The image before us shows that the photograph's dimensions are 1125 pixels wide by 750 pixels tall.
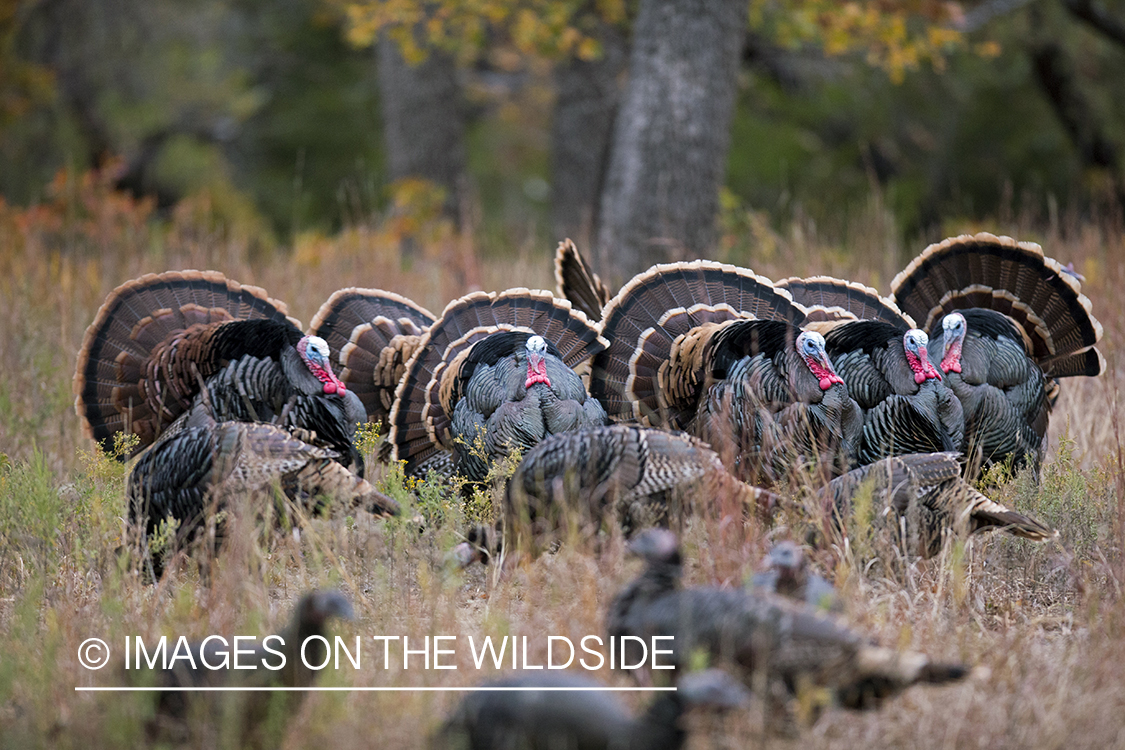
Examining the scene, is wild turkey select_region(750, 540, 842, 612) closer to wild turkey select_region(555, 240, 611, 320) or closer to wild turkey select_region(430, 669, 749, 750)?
wild turkey select_region(430, 669, 749, 750)

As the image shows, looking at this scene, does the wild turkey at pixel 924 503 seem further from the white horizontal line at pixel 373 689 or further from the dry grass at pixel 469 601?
the white horizontal line at pixel 373 689

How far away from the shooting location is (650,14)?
674 cm

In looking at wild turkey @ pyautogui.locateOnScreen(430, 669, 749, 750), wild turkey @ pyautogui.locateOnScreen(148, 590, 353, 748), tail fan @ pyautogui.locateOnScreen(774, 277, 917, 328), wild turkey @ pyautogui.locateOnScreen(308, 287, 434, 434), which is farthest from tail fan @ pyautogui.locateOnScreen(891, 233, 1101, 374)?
wild turkey @ pyautogui.locateOnScreen(148, 590, 353, 748)

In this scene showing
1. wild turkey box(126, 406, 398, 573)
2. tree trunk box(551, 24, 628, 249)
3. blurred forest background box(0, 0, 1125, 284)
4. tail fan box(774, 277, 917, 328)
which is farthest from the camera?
tree trunk box(551, 24, 628, 249)

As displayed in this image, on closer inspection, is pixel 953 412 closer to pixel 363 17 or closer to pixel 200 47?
pixel 363 17

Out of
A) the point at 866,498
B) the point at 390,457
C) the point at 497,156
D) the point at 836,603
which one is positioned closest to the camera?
the point at 836,603

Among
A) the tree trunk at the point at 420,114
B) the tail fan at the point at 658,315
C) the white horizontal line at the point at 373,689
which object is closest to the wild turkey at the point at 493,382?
the tail fan at the point at 658,315

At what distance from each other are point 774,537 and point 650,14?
174 inches

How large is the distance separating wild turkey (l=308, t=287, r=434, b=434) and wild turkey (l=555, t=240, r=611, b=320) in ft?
2.27

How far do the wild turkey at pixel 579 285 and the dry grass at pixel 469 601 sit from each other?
5.02 ft

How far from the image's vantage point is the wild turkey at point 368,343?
4.71 m

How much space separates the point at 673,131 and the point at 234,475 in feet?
14.0

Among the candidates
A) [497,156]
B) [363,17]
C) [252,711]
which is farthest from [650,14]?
[497,156]

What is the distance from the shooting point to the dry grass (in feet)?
7.93
